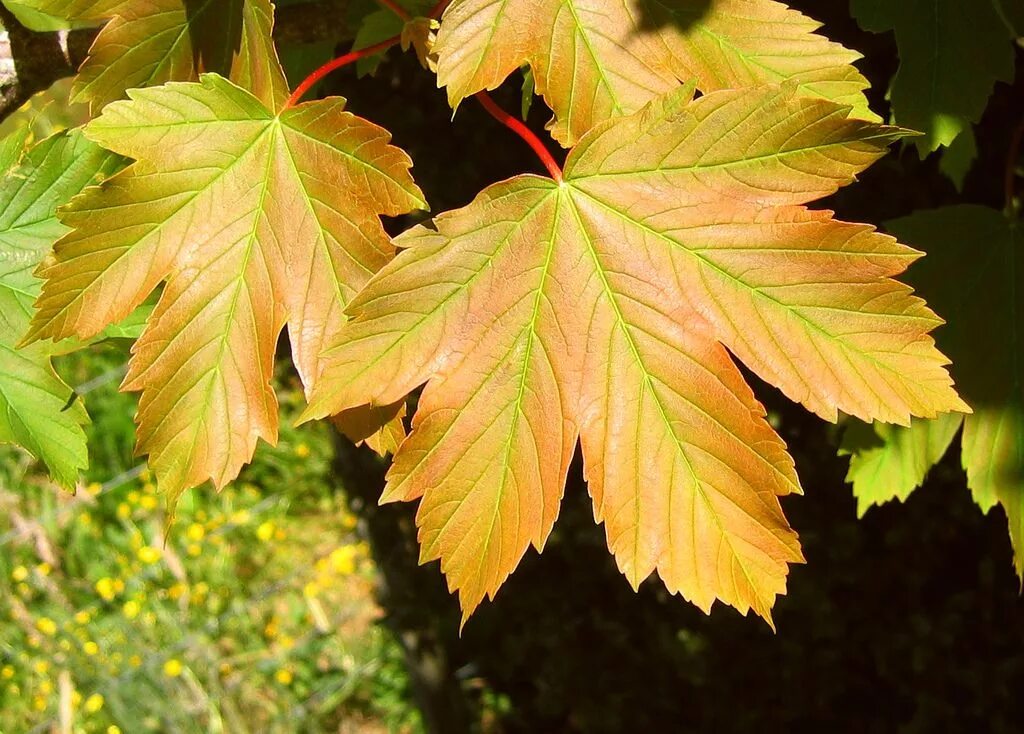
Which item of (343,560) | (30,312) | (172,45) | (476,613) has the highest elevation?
(172,45)

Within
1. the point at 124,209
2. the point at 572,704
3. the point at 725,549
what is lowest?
the point at 572,704

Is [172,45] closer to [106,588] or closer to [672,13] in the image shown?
[672,13]

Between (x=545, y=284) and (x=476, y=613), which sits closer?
(x=545, y=284)

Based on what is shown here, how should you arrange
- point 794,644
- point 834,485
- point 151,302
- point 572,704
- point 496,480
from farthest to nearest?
point 572,704 < point 794,644 < point 834,485 < point 151,302 < point 496,480

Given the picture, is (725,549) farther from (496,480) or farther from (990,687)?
(990,687)

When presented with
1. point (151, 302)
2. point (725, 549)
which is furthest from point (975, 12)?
point (151, 302)

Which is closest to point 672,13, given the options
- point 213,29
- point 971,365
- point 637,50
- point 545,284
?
point 637,50

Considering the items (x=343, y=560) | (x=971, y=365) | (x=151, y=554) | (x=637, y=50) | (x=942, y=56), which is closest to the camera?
(x=637, y=50)
